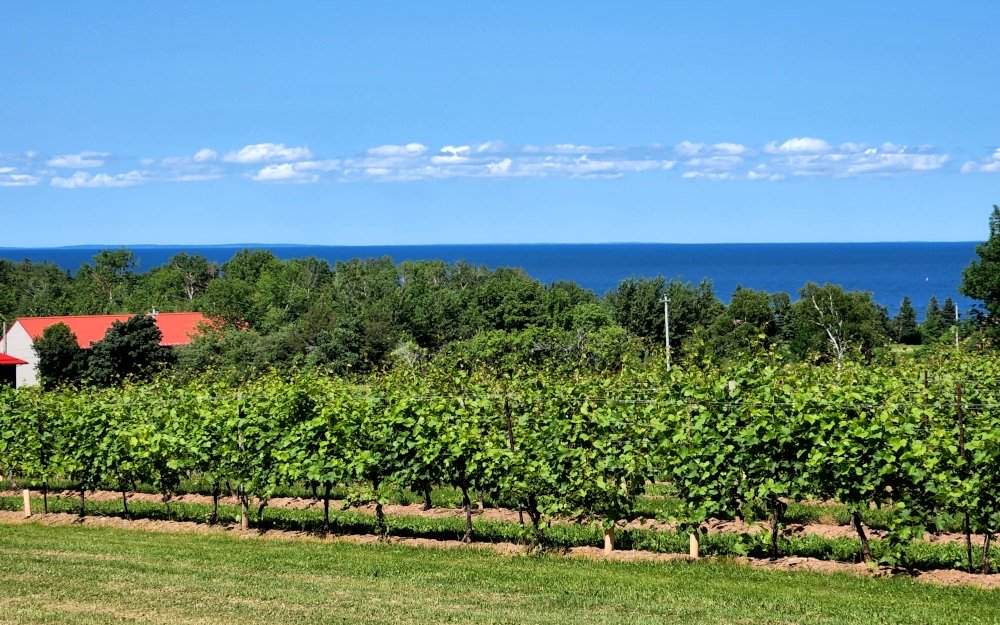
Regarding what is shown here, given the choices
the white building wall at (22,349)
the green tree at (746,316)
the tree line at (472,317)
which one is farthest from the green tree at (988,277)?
the white building wall at (22,349)

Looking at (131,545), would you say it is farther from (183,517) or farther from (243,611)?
(243,611)

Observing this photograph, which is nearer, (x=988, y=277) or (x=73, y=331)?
(x=988, y=277)

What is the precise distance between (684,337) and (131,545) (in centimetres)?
5573

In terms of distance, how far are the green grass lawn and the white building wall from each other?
196ft

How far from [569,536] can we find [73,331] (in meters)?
62.5

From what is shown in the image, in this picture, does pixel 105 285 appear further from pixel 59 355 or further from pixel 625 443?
pixel 625 443

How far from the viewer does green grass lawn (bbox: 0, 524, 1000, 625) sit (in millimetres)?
8930

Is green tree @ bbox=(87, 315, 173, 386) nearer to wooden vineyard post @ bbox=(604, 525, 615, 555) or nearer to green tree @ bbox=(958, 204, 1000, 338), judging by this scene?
green tree @ bbox=(958, 204, 1000, 338)

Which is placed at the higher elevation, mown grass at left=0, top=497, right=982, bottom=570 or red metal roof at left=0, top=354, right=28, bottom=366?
red metal roof at left=0, top=354, right=28, bottom=366

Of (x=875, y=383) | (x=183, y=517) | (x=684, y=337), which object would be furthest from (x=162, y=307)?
(x=875, y=383)

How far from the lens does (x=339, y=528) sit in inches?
561

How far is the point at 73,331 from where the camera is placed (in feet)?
228

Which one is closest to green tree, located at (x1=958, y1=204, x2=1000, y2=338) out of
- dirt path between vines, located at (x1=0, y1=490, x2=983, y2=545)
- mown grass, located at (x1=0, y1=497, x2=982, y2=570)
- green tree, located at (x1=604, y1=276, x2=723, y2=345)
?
green tree, located at (x1=604, y1=276, x2=723, y2=345)

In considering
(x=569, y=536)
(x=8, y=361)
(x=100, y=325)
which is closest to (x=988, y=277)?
(x=569, y=536)
